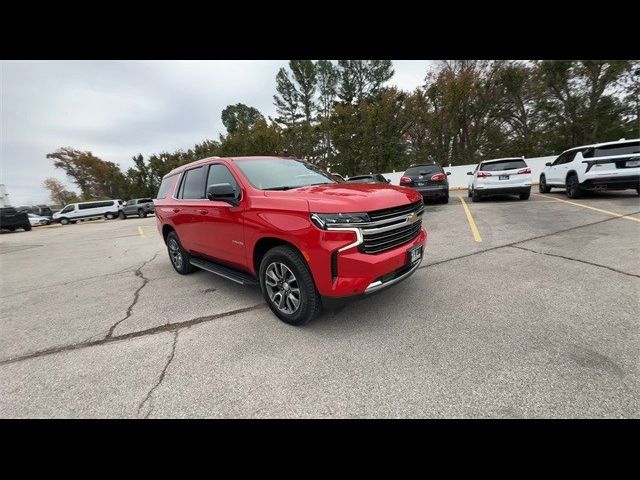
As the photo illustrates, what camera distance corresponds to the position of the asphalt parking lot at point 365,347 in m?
2.04

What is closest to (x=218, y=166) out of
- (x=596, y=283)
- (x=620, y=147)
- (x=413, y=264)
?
(x=413, y=264)

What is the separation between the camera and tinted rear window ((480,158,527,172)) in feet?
31.8

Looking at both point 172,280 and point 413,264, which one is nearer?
point 413,264

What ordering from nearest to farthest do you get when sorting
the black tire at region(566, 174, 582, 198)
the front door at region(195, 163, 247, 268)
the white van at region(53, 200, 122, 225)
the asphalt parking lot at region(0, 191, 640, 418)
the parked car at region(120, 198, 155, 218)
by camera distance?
1. the asphalt parking lot at region(0, 191, 640, 418)
2. the front door at region(195, 163, 247, 268)
3. the black tire at region(566, 174, 582, 198)
4. the parked car at region(120, 198, 155, 218)
5. the white van at region(53, 200, 122, 225)

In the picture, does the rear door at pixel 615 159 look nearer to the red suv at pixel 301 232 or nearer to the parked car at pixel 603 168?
the parked car at pixel 603 168

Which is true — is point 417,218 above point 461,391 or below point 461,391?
above

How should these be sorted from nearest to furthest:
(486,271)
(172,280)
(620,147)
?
1. (486,271)
2. (172,280)
3. (620,147)

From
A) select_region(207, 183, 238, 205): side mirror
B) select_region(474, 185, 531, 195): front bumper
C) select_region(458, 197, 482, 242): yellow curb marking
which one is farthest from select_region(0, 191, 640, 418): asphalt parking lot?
select_region(474, 185, 531, 195): front bumper

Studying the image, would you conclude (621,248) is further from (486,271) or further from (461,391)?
(461,391)

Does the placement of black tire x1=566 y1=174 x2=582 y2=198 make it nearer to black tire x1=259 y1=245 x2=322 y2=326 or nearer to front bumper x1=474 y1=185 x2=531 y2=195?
front bumper x1=474 y1=185 x2=531 y2=195

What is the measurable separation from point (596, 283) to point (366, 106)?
950 inches

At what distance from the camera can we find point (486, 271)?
4238mm
